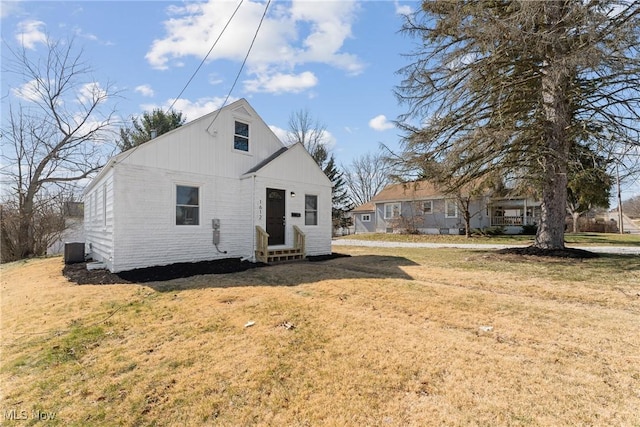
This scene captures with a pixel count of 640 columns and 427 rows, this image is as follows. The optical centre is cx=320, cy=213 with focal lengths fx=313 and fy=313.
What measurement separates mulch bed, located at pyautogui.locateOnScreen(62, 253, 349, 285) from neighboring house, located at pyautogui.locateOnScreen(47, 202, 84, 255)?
1296 centimetres

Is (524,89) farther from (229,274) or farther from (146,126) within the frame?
(146,126)

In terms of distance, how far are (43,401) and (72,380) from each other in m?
0.32

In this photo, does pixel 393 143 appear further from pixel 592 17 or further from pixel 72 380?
pixel 72 380

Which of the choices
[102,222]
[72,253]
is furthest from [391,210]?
[72,253]

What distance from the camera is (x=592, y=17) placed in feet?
25.4

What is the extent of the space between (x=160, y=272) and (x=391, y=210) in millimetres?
22866

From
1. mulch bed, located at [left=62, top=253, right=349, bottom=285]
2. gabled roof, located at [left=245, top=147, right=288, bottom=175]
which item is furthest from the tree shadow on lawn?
gabled roof, located at [left=245, top=147, right=288, bottom=175]

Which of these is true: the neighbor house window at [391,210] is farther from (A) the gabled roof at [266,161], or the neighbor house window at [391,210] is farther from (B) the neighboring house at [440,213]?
(A) the gabled roof at [266,161]

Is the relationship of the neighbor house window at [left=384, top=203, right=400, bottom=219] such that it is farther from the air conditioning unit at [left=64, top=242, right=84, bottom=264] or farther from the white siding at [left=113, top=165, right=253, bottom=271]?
the air conditioning unit at [left=64, top=242, right=84, bottom=264]

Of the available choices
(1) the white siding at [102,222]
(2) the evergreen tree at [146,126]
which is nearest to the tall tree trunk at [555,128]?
(1) the white siding at [102,222]

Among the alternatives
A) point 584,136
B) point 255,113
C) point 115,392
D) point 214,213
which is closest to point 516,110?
point 584,136

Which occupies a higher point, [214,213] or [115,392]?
[214,213]

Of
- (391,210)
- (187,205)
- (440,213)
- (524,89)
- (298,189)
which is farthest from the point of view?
(391,210)

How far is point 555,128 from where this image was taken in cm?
984
